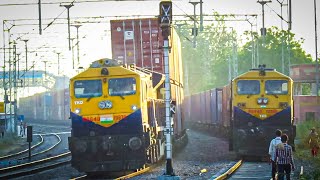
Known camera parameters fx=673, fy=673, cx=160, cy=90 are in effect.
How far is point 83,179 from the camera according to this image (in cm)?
2164

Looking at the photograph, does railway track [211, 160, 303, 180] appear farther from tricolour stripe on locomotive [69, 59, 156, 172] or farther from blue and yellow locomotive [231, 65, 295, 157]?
tricolour stripe on locomotive [69, 59, 156, 172]

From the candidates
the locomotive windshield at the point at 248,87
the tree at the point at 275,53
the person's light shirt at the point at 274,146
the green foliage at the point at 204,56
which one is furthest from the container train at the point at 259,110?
the green foliage at the point at 204,56

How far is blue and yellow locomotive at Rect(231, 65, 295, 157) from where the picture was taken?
26734mm

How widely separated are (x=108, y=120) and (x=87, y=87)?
127 cm

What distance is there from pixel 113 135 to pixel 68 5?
12828 mm

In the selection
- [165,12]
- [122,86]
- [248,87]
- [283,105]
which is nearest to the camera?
[165,12]

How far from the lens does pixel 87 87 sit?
71.3 ft

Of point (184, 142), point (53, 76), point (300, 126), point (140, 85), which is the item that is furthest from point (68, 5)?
point (53, 76)

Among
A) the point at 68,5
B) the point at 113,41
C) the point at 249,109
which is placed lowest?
the point at 249,109

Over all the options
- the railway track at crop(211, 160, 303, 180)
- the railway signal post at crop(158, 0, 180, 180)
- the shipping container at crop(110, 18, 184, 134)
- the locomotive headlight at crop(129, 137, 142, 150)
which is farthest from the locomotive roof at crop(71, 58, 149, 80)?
the shipping container at crop(110, 18, 184, 134)

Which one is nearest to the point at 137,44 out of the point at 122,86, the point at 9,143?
the point at 122,86

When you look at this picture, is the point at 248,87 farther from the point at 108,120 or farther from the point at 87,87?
the point at 87,87

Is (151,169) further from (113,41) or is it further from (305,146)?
(305,146)

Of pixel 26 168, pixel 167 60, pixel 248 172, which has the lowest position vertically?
pixel 26 168
